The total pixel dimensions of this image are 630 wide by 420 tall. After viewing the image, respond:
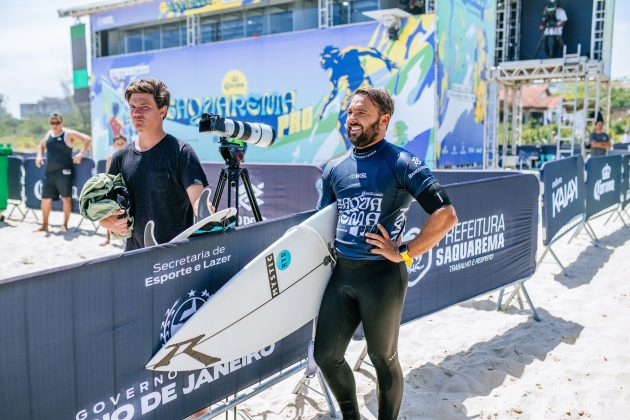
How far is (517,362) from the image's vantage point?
3.94 meters

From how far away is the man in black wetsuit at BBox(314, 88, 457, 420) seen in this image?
248cm

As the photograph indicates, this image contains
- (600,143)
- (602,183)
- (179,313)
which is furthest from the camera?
(600,143)

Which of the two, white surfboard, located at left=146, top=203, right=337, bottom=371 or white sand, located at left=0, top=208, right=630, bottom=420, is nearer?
white surfboard, located at left=146, top=203, right=337, bottom=371

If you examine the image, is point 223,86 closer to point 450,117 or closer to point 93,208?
point 450,117

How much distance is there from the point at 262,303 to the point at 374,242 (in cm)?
63

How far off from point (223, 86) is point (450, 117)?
7.11m

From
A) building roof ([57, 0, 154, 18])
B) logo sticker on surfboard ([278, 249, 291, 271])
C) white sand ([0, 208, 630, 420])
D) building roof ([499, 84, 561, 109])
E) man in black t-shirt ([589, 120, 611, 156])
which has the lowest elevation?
white sand ([0, 208, 630, 420])

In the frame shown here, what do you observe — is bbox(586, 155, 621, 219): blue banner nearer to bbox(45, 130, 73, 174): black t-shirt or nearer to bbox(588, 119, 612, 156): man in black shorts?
bbox(588, 119, 612, 156): man in black shorts

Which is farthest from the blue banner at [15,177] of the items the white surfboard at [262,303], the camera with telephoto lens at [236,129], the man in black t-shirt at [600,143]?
the man in black t-shirt at [600,143]

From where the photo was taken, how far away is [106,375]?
218 cm

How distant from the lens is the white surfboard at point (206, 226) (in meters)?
2.43

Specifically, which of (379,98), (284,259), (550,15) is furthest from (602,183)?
(550,15)

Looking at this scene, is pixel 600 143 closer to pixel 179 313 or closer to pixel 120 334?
pixel 179 313

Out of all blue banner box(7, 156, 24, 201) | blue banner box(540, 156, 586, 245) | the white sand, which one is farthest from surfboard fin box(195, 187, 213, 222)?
blue banner box(7, 156, 24, 201)
